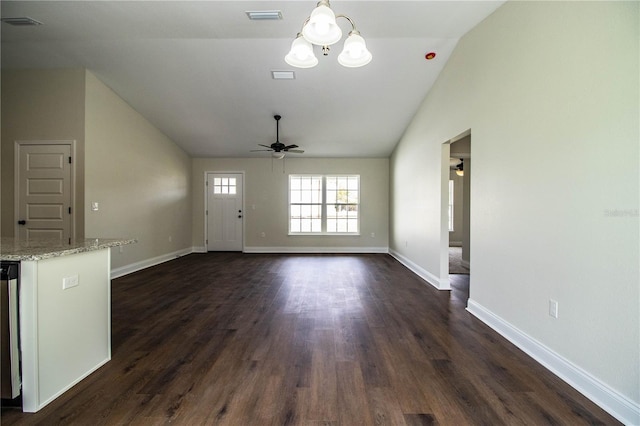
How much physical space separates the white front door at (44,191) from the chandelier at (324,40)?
13.4 ft

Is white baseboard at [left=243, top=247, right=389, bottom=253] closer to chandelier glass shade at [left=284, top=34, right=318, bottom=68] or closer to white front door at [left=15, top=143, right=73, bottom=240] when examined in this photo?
white front door at [left=15, top=143, right=73, bottom=240]

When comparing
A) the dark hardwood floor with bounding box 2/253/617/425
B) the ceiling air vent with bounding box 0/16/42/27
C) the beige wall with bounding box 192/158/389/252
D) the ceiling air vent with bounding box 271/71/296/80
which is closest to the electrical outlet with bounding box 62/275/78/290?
the dark hardwood floor with bounding box 2/253/617/425

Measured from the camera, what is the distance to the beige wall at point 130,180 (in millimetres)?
4387

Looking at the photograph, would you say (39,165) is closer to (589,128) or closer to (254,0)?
(254,0)

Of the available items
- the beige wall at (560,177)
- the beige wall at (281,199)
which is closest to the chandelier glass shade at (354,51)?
the beige wall at (560,177)

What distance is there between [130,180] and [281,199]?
3.43m

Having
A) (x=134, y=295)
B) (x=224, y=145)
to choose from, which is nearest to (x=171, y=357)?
(x=134, y=295)

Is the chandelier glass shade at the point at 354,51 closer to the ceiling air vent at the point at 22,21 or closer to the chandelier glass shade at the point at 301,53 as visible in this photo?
the chandelier glass shade at the point at 301,53

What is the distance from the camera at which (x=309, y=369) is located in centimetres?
204

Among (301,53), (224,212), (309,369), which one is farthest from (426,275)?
(224,212)

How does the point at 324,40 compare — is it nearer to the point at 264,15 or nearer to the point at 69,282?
the point at 264,15

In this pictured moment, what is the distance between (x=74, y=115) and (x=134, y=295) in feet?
9.20

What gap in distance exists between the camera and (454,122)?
3.66 m

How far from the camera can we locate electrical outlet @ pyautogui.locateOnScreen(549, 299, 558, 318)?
6.85 feet
